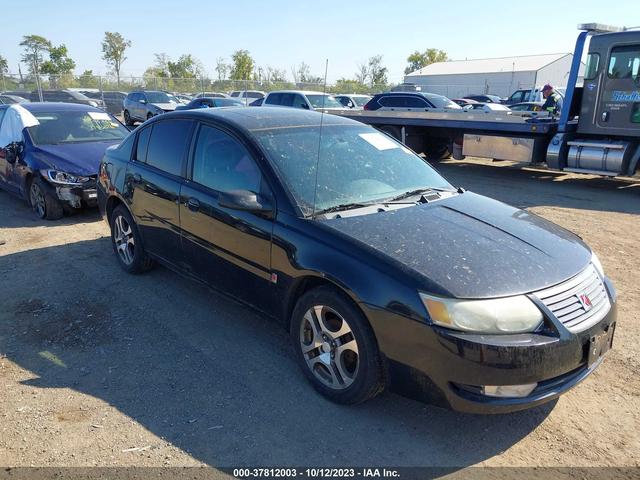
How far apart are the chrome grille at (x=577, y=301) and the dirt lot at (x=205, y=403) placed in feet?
2.19

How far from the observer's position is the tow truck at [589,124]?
31.5ft

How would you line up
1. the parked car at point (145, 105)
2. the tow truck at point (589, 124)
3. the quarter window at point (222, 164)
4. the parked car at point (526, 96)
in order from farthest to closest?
the parked car at point (526, 96)
the parked car at point (145, 105)
the tow truck at point (589, 124)
the quarter window at point (222, 164)

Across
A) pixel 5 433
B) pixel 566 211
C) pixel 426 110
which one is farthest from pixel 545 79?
pixel 5 433

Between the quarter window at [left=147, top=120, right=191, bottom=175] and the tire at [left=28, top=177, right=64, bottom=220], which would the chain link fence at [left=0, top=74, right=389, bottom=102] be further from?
the quarter window at [left=147, top=120, right=191, bottom=175]

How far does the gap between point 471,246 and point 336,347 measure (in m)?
1.00

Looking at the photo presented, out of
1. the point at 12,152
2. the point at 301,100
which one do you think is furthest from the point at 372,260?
the point at 301,100

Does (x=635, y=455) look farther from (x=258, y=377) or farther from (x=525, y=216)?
(x=258, y=377)

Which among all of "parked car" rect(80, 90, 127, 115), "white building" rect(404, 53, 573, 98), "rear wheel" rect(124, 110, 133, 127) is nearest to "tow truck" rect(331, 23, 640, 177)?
"rear wheel" rect(124, 110, 133, 127)

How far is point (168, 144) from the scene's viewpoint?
178 inches

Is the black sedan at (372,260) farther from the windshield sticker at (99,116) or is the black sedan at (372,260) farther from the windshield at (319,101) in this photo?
the windshield at (319,101)

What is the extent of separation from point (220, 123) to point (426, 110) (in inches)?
476

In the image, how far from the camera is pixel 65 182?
7086 mm

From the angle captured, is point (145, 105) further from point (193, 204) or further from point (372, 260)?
point (372, 260)

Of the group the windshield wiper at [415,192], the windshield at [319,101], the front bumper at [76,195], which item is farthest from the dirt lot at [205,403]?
the windshield at [319,101]
